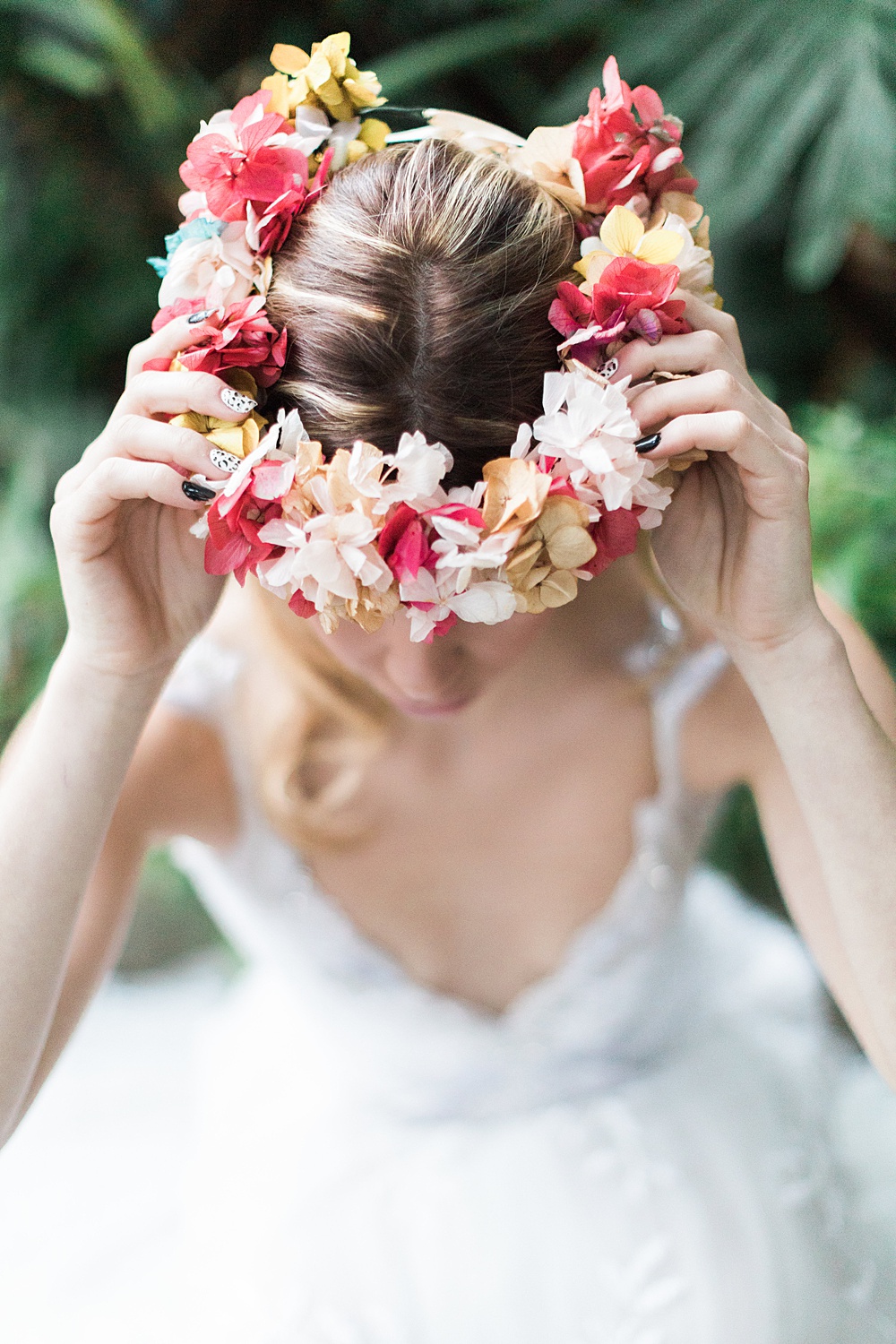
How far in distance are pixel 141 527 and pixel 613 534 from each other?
447 mm

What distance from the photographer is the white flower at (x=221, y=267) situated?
84 cm

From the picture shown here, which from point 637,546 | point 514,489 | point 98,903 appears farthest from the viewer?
point 637,546

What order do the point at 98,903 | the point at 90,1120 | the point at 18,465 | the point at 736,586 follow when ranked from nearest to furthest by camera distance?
1. the point at 736,586
2. the point at 98,903
3. the point at 90,1120
4. the point at 18,465

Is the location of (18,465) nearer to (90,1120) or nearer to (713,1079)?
(90,1120)

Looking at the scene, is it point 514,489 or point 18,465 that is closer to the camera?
point 514,489

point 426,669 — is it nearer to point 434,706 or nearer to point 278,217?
point 434,706

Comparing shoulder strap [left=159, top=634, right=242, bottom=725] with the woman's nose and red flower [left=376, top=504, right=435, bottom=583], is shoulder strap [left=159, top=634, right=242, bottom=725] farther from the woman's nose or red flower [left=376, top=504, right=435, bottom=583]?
red flower [left=376, top=504, right=435, bottom=583]

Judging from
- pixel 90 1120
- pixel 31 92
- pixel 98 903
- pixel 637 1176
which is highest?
pixel 31 92

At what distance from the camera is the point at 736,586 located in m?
0.95

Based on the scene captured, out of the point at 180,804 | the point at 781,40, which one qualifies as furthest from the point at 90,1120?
the point at 781,40

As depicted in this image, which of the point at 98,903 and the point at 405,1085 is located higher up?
the point at 98,903

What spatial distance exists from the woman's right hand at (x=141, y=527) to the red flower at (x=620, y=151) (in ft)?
1.17

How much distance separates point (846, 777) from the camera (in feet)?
3.13

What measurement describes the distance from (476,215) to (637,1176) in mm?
1052
